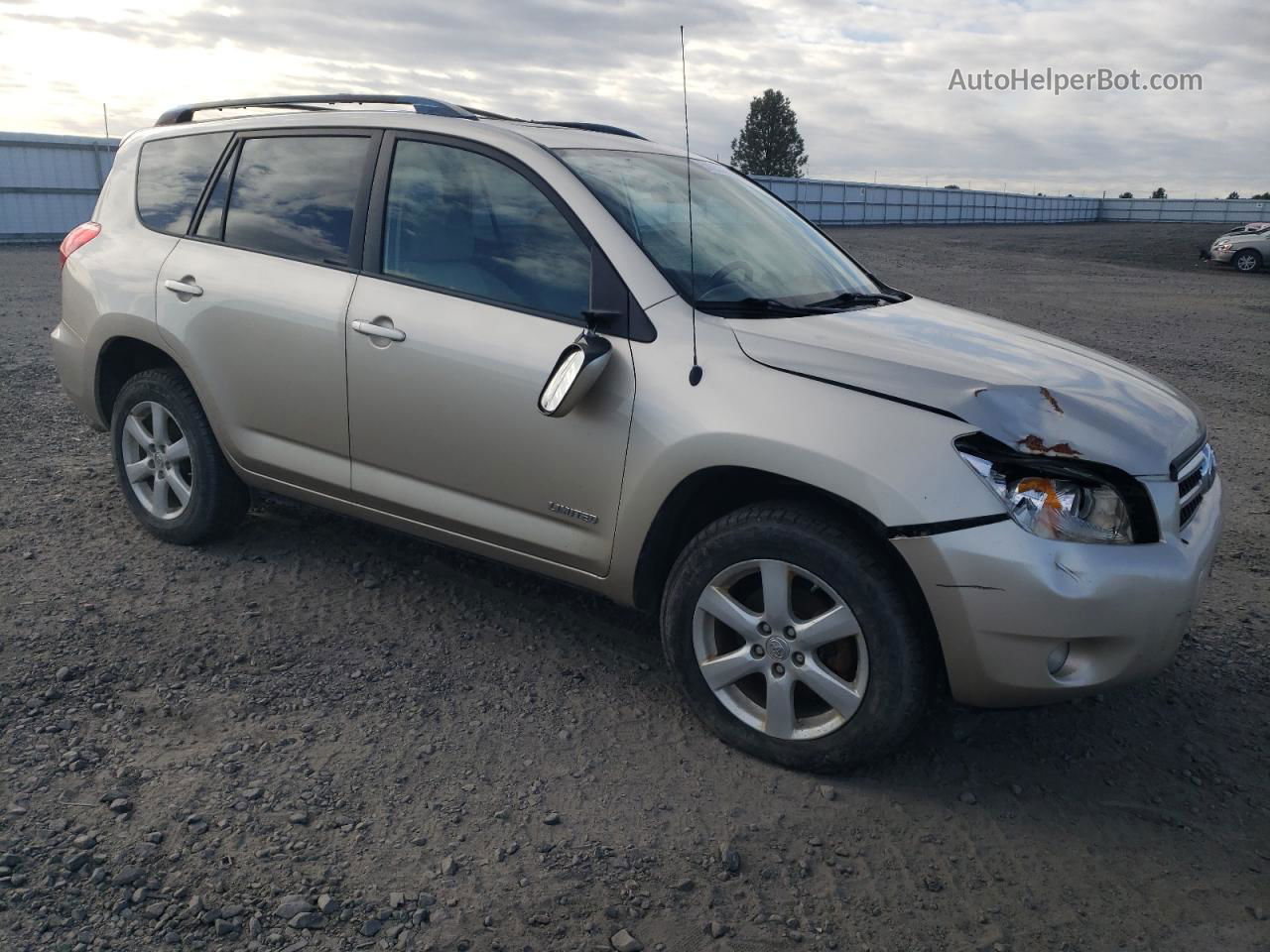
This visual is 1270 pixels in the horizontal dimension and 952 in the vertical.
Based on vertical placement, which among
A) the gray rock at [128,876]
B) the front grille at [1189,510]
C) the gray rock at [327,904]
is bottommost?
the gray rock at [327,904]

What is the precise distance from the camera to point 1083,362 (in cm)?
366

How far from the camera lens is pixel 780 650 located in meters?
3.16

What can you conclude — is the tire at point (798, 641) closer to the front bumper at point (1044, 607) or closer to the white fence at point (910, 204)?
the front bumper at point (1044, 607)

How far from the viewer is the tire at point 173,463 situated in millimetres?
4555

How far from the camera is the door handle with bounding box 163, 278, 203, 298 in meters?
4.38

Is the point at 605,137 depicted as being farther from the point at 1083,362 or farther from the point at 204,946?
the point at 204,946

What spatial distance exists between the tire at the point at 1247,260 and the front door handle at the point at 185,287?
27791 mm

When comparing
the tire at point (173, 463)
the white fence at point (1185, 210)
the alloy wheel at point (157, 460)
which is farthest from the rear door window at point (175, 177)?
the white fence at point (1185, 210)

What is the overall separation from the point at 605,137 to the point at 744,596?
1985mm

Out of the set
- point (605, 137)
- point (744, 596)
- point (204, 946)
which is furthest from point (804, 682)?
point (605, 137)

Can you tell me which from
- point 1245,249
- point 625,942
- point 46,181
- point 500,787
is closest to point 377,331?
point 500,787

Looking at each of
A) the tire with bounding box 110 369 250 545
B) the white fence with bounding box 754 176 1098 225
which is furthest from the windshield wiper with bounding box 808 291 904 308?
the white fence with bounding box 754 176 1098 225

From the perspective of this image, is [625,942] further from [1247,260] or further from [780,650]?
[1247,260]

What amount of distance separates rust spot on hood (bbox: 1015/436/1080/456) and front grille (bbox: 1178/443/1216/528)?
43cm
